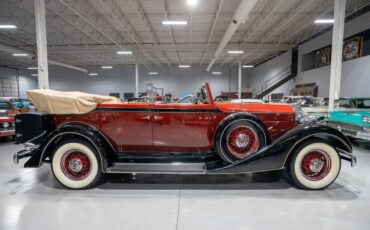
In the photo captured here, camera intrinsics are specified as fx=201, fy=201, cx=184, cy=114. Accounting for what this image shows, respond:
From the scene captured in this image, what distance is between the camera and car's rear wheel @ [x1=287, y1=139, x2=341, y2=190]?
9.93ft

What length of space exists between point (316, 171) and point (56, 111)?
423cm

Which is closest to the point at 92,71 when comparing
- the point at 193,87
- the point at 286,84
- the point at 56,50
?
the point at 56,50

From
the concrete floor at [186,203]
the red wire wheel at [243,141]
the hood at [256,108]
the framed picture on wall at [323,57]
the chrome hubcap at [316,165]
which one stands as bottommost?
the concrete floor at [186,203]

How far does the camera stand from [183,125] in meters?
3.37

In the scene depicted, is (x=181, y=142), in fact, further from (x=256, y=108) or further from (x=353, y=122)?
(x=353, y=122)

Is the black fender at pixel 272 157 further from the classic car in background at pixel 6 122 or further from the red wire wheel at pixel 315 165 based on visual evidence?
the classic car in background at pixel 6 122

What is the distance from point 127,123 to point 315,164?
3036 millimetres

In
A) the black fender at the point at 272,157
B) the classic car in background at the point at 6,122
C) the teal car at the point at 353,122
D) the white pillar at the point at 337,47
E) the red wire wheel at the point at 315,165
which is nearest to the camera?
the black fender at the point at 272,157

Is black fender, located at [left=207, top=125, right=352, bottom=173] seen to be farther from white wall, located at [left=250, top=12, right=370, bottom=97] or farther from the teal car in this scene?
white wall, located at [left=250, top=12, right=370, bottom=97]

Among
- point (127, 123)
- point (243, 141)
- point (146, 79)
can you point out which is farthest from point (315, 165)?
point (146, 79)

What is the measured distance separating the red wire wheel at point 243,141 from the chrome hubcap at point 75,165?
240cm

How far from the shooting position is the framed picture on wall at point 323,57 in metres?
13.3

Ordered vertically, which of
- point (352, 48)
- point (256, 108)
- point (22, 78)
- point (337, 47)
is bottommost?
point (256, 108)

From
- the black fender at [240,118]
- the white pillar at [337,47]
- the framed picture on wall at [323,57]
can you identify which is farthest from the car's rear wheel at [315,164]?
the framed picture on wall at [323,57]
